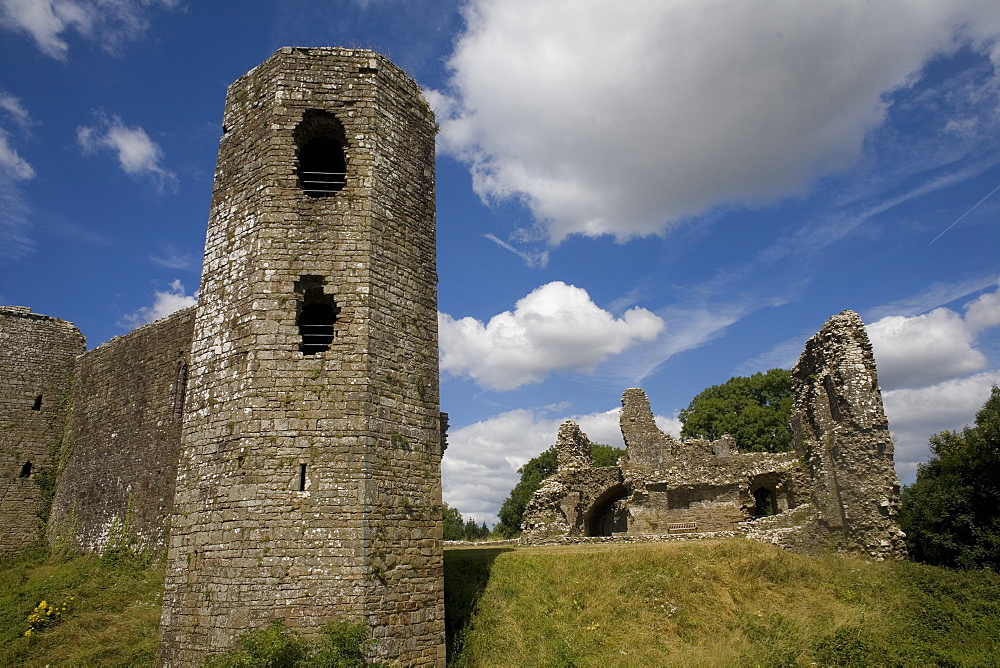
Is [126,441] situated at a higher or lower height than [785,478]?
higher

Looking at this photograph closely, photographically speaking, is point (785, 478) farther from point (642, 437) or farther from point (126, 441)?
point (126, 441)

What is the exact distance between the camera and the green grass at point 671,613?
9805mm

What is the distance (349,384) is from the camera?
946cm

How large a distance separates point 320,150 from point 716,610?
37.6 feet

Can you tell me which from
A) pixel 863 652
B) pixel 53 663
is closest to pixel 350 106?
pixel 53 663

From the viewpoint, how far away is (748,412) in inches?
1505

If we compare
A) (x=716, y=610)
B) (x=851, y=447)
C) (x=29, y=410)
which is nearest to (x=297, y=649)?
(x=716, y=610)

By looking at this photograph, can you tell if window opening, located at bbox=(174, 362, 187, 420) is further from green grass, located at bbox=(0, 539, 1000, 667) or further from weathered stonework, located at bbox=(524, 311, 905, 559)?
weathered stonework, located at bbox=(524, 311, 905, 559)

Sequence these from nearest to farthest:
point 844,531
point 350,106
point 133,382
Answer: point 350,106
point 844,531
point 133,382

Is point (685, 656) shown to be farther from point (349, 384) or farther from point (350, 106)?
point (350, 106)

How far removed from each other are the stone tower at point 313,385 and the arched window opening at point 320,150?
0.19ft

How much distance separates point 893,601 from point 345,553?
10083 mm

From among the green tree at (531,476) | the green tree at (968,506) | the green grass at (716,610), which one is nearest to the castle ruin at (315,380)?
the green grass at (716,610)

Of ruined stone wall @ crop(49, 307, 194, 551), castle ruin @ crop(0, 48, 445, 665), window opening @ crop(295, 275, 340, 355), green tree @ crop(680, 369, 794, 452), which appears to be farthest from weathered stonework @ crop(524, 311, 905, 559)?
green tree @ crop(680, 369, 794, 452)
